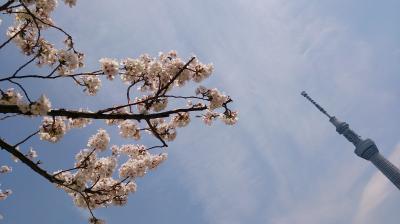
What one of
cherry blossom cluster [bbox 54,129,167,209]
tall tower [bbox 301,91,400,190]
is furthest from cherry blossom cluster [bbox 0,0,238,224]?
tall tower [bbox 301,91,400,190]

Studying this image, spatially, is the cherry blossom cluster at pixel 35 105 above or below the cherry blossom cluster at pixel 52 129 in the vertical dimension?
below

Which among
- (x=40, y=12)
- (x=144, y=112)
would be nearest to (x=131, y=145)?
(x=144, y=112)

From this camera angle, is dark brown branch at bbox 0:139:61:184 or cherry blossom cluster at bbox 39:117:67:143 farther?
cherry blossom cluster at bbox 39:117:67:143

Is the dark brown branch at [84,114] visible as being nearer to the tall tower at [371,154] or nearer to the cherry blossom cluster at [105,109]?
the cherry blossom cluster at [105,109]

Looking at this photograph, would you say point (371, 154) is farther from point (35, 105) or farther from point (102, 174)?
point (35, 105)

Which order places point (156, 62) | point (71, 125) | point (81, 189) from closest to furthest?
1. point (81, 189)
2. point (156, 62)
3. point (71, 125)

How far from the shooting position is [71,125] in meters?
10.5

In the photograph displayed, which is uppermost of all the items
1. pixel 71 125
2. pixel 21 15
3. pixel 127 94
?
pixel 21 15

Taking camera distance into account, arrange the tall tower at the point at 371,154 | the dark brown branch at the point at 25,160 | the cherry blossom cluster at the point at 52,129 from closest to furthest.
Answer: the dark brown branch at the point at 25,160
the cherry blossom cluster at the point at 52,129
the tall tower at the point at 371,154

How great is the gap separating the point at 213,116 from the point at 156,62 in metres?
2.41

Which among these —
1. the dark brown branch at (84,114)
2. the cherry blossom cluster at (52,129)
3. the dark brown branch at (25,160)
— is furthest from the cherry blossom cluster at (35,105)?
the cherry blossom cluster at (52,129)

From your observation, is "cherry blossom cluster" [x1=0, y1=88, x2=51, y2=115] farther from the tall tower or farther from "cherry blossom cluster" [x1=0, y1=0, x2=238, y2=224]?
the tall tower

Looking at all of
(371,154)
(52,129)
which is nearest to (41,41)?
(52,129)

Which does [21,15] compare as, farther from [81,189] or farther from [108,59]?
[81,189]
